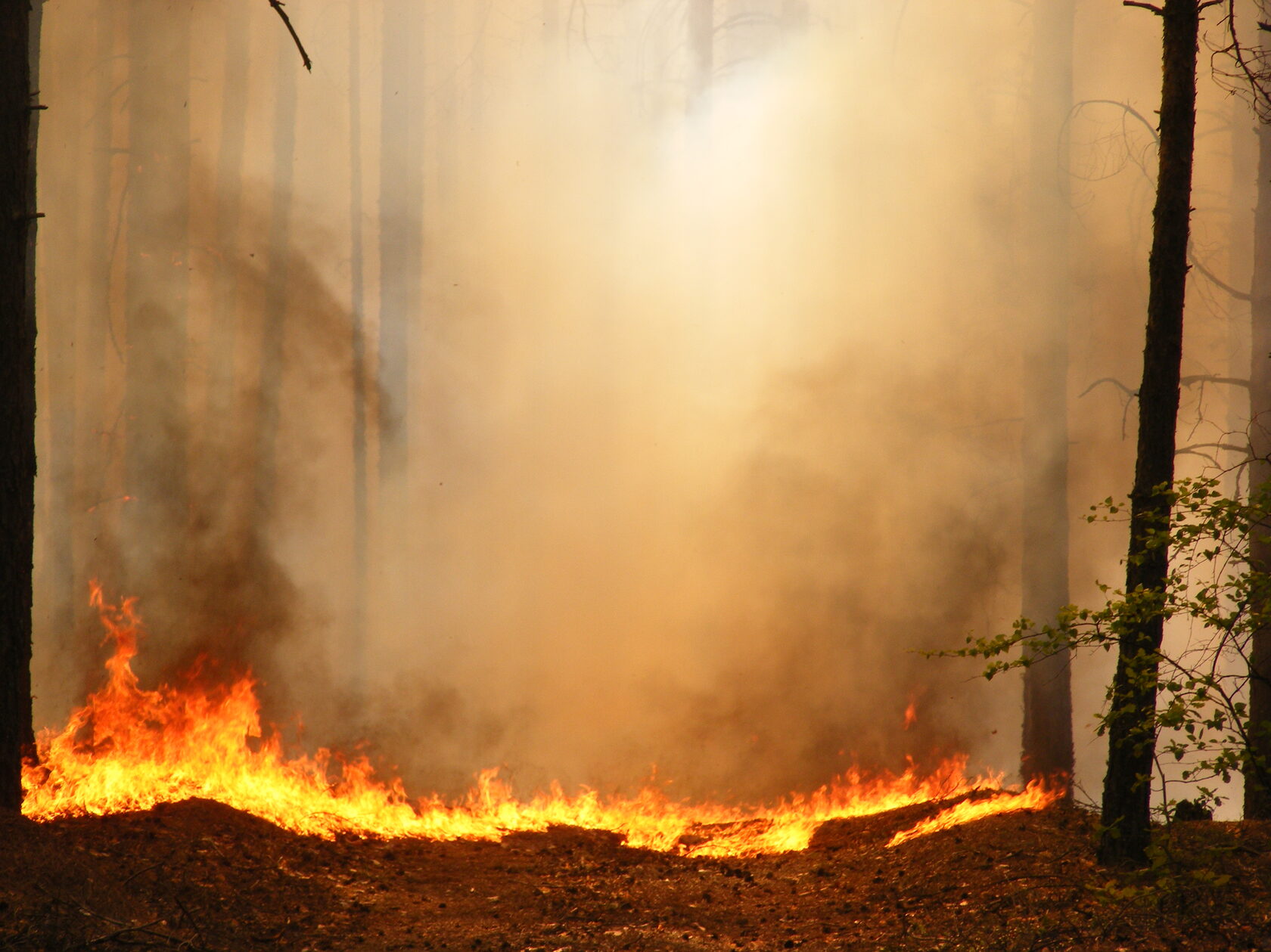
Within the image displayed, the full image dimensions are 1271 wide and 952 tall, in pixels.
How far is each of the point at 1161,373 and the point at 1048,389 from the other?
3360mm

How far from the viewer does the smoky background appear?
31.3 feet

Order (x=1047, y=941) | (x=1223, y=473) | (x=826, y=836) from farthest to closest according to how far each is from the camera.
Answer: (x=1223, y=473), (x=826, y=836), (x=1047, y=941)

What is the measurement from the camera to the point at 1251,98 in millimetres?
9594

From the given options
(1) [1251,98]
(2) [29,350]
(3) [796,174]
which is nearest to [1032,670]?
(3) [796,174]

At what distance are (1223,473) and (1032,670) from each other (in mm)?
2780

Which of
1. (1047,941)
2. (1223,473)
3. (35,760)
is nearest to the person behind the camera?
(1047,941)

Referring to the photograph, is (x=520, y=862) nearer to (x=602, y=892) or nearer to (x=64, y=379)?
(x=602, y=892)

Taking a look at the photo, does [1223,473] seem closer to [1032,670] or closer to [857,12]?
[1032,670]

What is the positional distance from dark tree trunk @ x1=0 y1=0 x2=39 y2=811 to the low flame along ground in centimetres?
97

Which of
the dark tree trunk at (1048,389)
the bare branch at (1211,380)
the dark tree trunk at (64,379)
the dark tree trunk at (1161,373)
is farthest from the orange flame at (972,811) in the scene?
the dark tree trunk at (64,379)

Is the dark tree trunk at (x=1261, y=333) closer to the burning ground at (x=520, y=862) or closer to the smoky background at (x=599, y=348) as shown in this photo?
the smoky background at (x=599, y=348)

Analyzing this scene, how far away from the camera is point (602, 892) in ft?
22.2

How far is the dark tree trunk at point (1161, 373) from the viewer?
6.19 m

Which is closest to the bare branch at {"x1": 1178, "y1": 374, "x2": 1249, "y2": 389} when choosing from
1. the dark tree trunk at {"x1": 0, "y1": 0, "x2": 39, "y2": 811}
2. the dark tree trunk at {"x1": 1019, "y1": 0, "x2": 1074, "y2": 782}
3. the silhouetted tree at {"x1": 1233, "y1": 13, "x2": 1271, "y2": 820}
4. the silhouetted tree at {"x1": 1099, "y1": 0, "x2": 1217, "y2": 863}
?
the silhouetted tree at {"x1": 1233, "y1": 13, "x2": 1271, "y2": 820}
